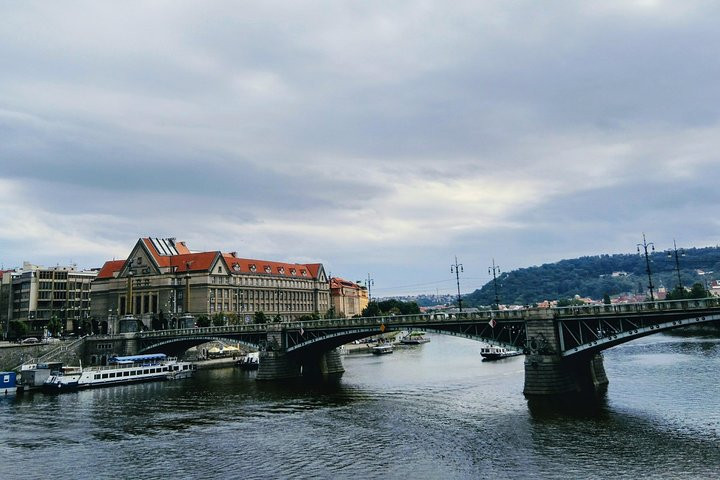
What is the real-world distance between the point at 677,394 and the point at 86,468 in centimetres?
6136

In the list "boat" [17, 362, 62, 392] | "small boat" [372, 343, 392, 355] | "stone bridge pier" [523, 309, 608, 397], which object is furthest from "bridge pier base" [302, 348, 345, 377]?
"small boat" [372, 343, 392, 355]

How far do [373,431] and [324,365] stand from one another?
170ft

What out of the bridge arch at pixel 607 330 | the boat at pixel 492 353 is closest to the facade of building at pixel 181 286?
the boat at pixel 492 353

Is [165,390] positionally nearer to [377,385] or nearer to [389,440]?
[377,385]

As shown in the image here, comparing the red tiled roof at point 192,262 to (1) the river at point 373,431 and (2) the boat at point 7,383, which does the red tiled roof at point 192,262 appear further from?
(1) the river at point 373,431

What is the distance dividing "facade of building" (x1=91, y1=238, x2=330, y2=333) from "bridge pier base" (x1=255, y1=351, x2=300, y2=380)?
2607 inches

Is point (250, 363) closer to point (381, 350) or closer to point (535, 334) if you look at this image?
point (381, 350)

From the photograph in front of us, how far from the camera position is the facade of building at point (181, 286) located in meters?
165

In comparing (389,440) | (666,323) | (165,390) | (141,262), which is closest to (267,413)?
(389,440)

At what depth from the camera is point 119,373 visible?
98438 millimetres

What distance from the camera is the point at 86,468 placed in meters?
43.0

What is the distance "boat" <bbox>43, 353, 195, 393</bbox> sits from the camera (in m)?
89.5

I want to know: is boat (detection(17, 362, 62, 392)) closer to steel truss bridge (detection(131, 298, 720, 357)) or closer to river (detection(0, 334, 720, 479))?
river (detection(0, 334, 720, 479))

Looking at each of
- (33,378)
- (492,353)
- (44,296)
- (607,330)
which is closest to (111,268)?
(44,296)
